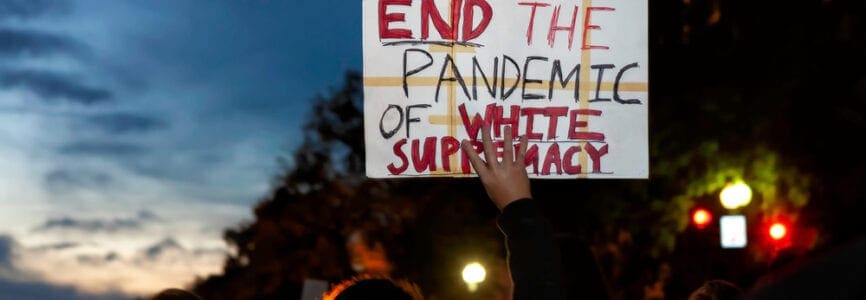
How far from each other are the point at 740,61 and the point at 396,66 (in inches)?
523

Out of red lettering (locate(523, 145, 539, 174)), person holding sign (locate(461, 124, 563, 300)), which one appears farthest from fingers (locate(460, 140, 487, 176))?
red lettering (locate(523, 145, 539, 174))

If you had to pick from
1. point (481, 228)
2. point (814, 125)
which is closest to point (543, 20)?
point (814, 125)

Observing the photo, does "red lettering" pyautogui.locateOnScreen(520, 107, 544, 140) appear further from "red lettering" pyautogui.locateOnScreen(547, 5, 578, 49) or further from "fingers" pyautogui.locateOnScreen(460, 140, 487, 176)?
"fingers" pyautogui.locateOnScreen(460, 140, 487, 176)

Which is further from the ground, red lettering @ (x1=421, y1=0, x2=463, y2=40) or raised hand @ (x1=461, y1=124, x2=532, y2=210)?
red lettering @ (x1=421, y1=0, x2=463, y2=40)

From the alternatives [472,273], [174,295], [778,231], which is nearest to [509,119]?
[174,295]

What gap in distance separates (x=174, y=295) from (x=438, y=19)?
1223 millimetres

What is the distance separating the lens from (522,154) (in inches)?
140

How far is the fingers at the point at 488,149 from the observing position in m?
3.38

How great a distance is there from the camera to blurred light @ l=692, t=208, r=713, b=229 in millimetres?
16625

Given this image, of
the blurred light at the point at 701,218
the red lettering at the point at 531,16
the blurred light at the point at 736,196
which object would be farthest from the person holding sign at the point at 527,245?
the blurred light at the point at 701,218

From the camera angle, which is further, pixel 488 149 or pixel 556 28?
pixel 556 28

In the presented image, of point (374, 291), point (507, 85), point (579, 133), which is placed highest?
point (507, 85)

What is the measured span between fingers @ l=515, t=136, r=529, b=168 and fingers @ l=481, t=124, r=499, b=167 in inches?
2.4

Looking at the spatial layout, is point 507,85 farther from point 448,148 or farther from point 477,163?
point 477,163
